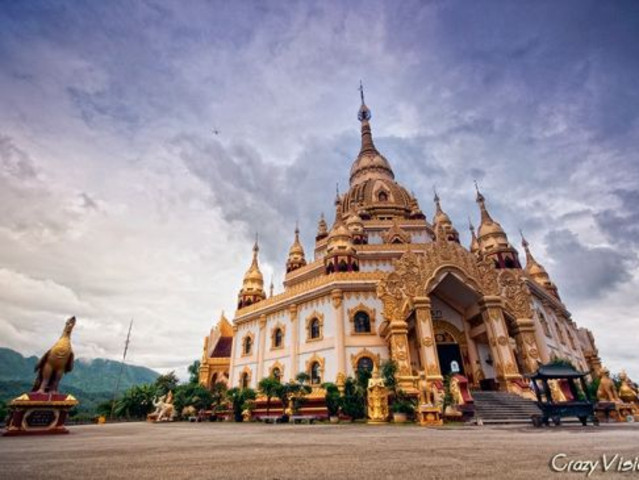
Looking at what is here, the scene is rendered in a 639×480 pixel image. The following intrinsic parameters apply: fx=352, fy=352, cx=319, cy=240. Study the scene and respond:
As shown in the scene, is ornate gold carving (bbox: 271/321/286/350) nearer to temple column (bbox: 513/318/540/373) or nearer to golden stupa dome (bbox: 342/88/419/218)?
golden stupa dome (bbox: 342/88/419/218)

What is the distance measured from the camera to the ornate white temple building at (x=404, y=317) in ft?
64.2

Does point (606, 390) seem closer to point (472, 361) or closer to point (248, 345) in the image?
point (472, 361)

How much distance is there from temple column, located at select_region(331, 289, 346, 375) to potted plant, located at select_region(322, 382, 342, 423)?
2.78 m

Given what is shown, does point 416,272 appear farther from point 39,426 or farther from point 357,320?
point 39,426

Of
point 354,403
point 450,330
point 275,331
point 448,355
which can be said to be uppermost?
point 275,331

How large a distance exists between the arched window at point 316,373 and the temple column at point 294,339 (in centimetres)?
141

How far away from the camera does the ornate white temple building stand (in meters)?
19.6

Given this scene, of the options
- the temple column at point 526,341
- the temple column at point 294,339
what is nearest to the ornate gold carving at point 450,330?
the temple column at point 526,341

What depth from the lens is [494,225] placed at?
107 ft

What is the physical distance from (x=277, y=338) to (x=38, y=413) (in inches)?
657

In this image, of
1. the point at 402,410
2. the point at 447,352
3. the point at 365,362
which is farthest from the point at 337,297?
the point at 402,410

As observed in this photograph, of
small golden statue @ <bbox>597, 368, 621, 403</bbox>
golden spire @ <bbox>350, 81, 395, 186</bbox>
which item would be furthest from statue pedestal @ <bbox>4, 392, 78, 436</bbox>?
golden spire @ <bbox>350, 81, 395, 186</bbox>

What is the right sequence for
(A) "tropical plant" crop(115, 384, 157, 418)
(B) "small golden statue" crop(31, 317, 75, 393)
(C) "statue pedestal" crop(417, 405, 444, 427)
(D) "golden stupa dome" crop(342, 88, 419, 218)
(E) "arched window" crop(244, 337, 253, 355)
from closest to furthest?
(B) "small golden statue" crop(31, 317, 75, 393) < (C) "statue pedestal" crop(417, 405, 444, 427) < (E) "arched window" crop(244, 337, 253, 355) < (A) "tropical plant" crop(115, 384, 157, 418) < (D) "golden stupa dome" crop(342, 88, 419, 218)

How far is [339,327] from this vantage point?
22156mm
